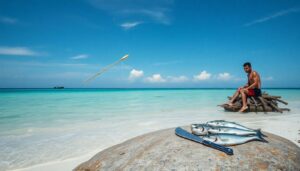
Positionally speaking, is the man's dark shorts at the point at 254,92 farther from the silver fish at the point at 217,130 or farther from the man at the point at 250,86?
the silver fish at the point at 217,130

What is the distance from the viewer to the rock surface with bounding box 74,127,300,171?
1.75 metres

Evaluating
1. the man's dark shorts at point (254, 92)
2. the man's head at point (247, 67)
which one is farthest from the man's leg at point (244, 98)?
the man's head at point (247, 67)

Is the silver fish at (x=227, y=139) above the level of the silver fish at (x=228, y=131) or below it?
below

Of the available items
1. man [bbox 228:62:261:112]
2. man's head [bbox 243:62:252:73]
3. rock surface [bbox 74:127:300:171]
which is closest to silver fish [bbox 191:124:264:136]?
rock surface [bbox 74:127:300:171]

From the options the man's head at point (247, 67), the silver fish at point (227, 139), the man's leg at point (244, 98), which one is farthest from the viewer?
the man's head at point (247, 67)

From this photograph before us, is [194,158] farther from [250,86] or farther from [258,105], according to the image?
[258,105]

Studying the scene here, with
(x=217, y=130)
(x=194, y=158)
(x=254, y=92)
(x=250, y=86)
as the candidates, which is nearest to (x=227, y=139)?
(x=217, y=130)

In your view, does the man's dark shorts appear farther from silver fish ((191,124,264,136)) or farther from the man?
silver fish ((191,124,264,136))

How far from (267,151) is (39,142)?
483cm

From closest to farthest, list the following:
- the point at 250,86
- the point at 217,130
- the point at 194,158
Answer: the point at 194,158
the point at 217,130
the point at 250,86

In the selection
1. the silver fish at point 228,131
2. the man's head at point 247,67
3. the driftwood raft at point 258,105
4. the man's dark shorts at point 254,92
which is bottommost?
the driftwood raft at point 258,105

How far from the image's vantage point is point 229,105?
915cm

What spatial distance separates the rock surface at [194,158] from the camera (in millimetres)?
1752

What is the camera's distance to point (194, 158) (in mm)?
1811
